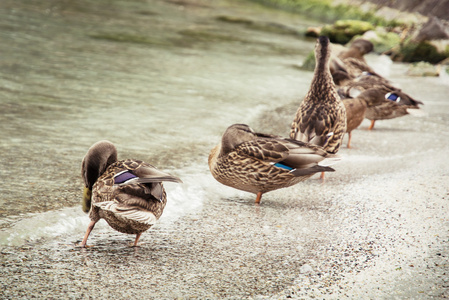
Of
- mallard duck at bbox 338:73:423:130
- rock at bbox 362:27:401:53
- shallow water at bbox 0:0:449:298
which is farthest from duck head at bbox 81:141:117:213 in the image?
rock at bbox 362:27:401:53

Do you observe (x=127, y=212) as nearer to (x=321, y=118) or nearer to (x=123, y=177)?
(x=123, y=177)

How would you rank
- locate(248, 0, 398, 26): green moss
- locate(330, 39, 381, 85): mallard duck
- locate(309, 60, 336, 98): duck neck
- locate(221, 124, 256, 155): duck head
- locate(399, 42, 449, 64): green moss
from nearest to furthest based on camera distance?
locate(221, 124, 256, 155): duck head < locate(309, 60, 336, 98): duck neck < locate(330, 39, 381, 85): mallard duck < locate(399, 42, 449, 64): green moss < locate(248, 0, 398, 26): green moss

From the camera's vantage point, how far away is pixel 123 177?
143 inches

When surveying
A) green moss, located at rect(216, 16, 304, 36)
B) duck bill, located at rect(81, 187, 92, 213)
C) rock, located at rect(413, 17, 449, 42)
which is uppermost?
rock, located at rect(413, 17, 449, 42)

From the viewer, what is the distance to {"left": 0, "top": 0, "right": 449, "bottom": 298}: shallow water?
3391 mm

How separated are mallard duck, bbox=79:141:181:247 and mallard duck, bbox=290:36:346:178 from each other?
194 centimetres

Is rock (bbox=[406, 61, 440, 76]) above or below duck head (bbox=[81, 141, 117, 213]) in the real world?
below

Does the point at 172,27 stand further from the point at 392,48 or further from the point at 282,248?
the point at 282,248

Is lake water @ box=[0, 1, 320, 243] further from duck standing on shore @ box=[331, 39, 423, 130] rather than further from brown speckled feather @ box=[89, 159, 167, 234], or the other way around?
duck standing on shore @ box=[331, 39, 423, 130]

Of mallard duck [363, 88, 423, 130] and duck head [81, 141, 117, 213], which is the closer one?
duck head [81, 141, 117, 213]

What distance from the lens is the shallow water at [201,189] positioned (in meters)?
3.39

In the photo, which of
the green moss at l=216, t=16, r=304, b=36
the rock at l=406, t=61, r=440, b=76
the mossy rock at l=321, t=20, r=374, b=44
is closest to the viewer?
the rock at l=406, t=61, r=440, b=76

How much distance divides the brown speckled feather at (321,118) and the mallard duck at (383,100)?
168 centimetres

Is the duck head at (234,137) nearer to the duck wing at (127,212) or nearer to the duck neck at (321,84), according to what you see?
the duck neck at (321,84)
